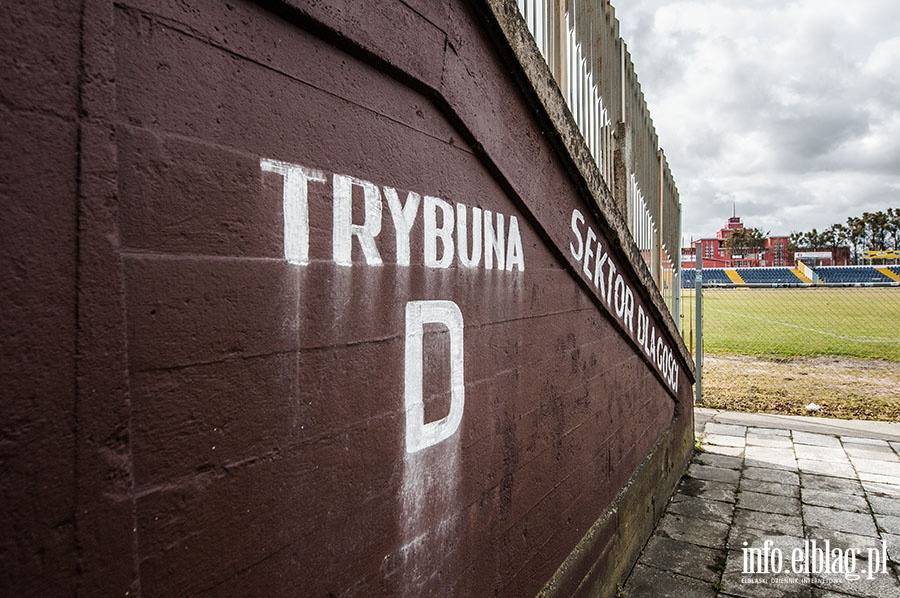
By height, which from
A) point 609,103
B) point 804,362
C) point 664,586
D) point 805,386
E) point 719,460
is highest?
point 609,103

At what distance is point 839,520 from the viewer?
4.07 meters

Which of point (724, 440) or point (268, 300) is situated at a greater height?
point (268, 300)

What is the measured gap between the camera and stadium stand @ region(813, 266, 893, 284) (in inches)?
1666

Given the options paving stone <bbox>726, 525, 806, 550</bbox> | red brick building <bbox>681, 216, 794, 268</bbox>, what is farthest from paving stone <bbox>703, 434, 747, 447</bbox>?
red brick building <bbox>681, 216, 794, 268</bbox>

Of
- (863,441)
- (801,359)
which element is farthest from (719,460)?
(801,359)

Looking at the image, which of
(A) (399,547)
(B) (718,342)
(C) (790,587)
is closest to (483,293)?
(A) (399,547)

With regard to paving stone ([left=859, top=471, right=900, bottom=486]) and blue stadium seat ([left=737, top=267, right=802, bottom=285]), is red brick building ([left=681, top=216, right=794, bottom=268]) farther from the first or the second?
paving stone ([left=859, top=471, right=900, bottom=486])

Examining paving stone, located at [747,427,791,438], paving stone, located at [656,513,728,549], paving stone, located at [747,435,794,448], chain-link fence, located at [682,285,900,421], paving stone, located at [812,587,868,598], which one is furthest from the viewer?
chain-link fence, located at [682,285,900,421]

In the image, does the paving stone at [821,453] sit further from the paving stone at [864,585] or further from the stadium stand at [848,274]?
the stadium stand at [848,274]

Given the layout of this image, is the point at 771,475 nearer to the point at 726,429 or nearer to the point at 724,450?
the point at 724,450

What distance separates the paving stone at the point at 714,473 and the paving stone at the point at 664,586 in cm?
186

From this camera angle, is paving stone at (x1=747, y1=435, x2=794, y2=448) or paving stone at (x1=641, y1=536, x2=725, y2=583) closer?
paving stone at (x1=641, y1=536, x2=725, y2=583)

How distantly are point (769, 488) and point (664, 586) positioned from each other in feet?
6.55

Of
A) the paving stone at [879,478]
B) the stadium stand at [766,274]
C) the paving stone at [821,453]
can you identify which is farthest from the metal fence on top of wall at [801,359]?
the stadium stand at [766,274]
